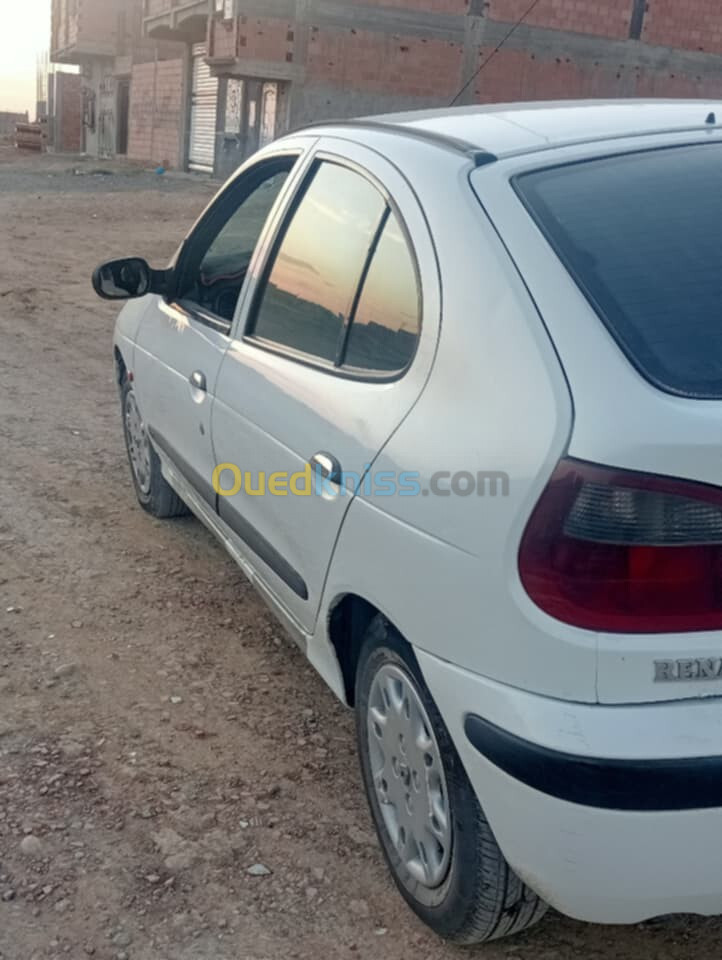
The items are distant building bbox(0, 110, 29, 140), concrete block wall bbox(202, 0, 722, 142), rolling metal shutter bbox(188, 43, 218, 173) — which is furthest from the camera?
distant building bbox(0, 110, 29, 140)

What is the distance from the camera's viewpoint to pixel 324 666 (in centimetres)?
281

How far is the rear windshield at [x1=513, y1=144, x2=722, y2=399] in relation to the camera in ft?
6.44

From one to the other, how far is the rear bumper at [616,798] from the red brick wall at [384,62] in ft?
79.3

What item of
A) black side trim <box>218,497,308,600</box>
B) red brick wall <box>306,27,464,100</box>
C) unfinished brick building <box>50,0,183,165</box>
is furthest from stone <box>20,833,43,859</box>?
unfinished brick building <box>50,0,183,165</box>

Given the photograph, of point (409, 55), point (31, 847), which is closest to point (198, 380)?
point (31, 847)

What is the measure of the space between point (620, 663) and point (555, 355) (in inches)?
22.5

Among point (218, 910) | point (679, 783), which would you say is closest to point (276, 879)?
point (218, 910)

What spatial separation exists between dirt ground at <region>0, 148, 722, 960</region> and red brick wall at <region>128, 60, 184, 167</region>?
27.8 meters

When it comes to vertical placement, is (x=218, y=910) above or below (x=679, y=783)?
below

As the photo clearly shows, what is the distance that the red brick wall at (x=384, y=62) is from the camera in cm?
2411

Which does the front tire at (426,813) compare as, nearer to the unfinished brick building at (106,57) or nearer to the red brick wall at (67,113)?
the unfinished brick building at (106,57)

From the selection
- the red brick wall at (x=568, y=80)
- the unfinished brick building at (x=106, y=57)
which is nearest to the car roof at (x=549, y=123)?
the red brick wall at (x=568, y=80)

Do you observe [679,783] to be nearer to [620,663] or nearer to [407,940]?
[620,663]

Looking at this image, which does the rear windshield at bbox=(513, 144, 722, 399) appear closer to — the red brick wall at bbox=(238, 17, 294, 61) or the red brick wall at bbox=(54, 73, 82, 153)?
the red brick wall at bbox=(238, 17, 294, 61)
